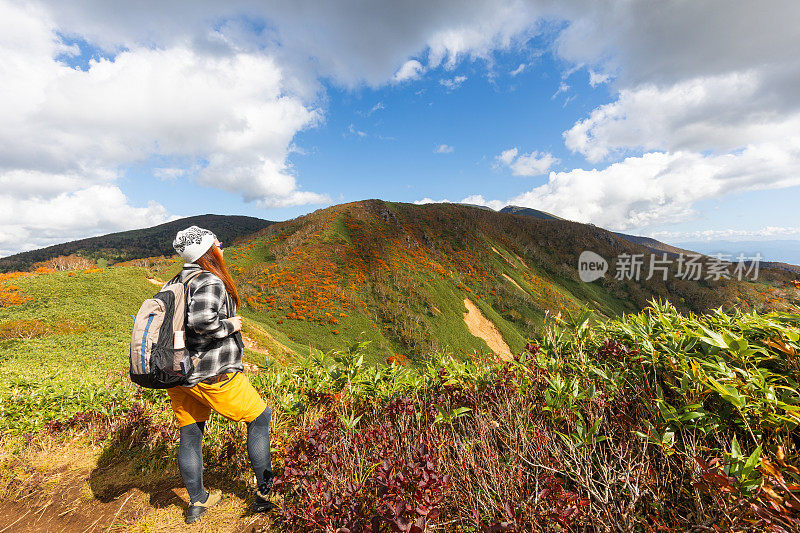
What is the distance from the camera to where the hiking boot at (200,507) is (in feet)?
9.41

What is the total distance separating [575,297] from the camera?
39938 mm

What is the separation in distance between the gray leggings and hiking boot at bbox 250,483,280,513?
3 centimetres

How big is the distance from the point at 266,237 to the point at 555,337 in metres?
29.2

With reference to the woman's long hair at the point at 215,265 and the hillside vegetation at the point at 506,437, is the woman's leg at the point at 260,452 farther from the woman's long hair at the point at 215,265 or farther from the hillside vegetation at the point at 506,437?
the woman's long hair at the point at 215,265

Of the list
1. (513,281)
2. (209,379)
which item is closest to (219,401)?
(209,379)

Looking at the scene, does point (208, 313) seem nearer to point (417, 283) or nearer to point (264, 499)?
point (264, 499)

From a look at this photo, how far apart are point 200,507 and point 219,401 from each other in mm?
1100

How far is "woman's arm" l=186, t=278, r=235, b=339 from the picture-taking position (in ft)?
8.67

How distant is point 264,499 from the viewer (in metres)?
2.89

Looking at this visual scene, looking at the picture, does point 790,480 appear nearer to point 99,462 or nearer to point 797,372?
point 797,372

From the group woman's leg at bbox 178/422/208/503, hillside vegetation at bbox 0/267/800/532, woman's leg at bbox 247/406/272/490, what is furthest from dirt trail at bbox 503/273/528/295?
woman's leg at bbox 178/422/208/503

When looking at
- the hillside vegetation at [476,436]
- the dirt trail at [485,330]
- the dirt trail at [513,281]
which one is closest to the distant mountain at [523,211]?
the dirt trail at [513,281]

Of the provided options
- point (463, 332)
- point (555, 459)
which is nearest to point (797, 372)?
point (555, 459)

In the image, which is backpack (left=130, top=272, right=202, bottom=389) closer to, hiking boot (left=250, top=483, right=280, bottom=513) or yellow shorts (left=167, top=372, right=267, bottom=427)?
yellow shorts (left=167, top=372, right=267, bottom=427)
